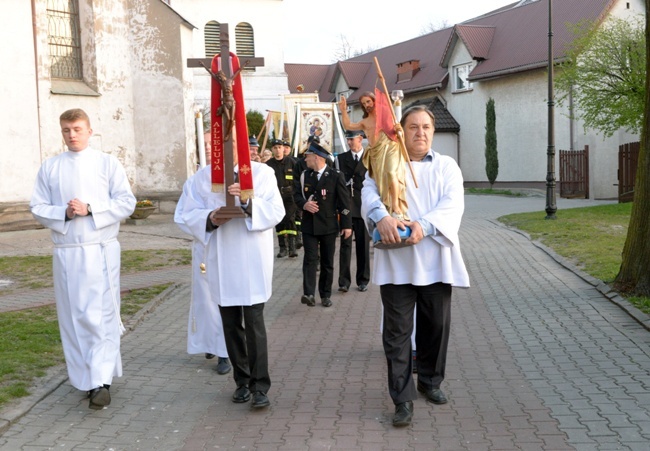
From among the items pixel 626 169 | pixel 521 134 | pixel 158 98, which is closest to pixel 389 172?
pixel 158 98

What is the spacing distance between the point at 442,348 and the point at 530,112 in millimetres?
32767

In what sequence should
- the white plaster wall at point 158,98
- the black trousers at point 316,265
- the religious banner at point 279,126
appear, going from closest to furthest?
the black trousers at point 316,265 → the religious banner at point 279,126 → the white plaster wall at point 158,98

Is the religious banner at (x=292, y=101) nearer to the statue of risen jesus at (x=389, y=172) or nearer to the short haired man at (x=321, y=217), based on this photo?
the short haired man at (x=321, y=217)

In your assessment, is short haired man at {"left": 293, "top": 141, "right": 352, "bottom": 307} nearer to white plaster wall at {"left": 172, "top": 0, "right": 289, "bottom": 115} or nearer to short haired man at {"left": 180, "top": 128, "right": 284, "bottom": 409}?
short haired man at {"left": 180, "top": 128, "right": 284, "bottom": 409}

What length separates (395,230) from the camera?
17.4ft

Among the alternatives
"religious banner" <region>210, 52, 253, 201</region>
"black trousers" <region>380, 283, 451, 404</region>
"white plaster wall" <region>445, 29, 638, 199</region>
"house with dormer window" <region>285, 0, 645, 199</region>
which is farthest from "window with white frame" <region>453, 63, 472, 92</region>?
"black trousers" <region>380, 283, 451, 404</region>

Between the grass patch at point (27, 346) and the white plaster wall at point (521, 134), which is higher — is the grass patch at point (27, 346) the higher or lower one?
the lower one

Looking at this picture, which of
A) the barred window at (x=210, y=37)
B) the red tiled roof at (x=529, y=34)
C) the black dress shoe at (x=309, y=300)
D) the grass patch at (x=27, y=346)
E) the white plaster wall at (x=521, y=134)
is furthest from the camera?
the barred window at (x=210, y=37)

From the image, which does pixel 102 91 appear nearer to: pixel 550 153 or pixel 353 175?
pixel 550 153

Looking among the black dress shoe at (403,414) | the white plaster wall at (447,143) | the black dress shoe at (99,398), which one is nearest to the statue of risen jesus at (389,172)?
the black dress shoe at (403,414)

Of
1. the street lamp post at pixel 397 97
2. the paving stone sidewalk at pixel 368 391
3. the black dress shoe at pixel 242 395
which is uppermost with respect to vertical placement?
the street lamp post at pixel 397 97

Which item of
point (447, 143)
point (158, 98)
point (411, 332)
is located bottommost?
point (411, 332)

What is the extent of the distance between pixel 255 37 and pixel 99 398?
38187 millimetres

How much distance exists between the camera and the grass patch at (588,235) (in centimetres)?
1213
